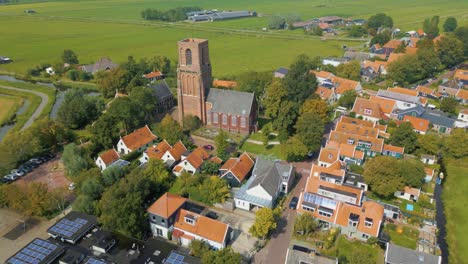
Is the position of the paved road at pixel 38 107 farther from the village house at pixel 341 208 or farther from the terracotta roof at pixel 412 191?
the terracotta roof at pixel 412 191

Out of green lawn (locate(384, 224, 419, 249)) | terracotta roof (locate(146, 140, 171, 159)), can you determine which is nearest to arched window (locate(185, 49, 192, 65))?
terracotta roof (locate(146, 140, 171, 159))

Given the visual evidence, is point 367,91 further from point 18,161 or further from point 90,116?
point 18,161

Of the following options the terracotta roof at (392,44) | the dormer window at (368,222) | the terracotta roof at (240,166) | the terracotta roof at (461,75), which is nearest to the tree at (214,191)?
the terracotta roof at (240,166)

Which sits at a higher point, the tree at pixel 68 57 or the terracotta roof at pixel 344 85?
the tree at pixel 68 57

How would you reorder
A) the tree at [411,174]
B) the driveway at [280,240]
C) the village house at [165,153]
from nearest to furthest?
the driveway at [280,240], the tree at [411,174], the village house at [165,153]

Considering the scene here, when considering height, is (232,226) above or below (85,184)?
below

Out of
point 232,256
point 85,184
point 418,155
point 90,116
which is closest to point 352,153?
point 418,155

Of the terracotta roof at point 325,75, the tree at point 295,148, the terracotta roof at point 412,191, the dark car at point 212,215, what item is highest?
the terracotta roof at point 325,75

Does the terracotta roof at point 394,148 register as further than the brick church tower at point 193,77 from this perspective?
No
